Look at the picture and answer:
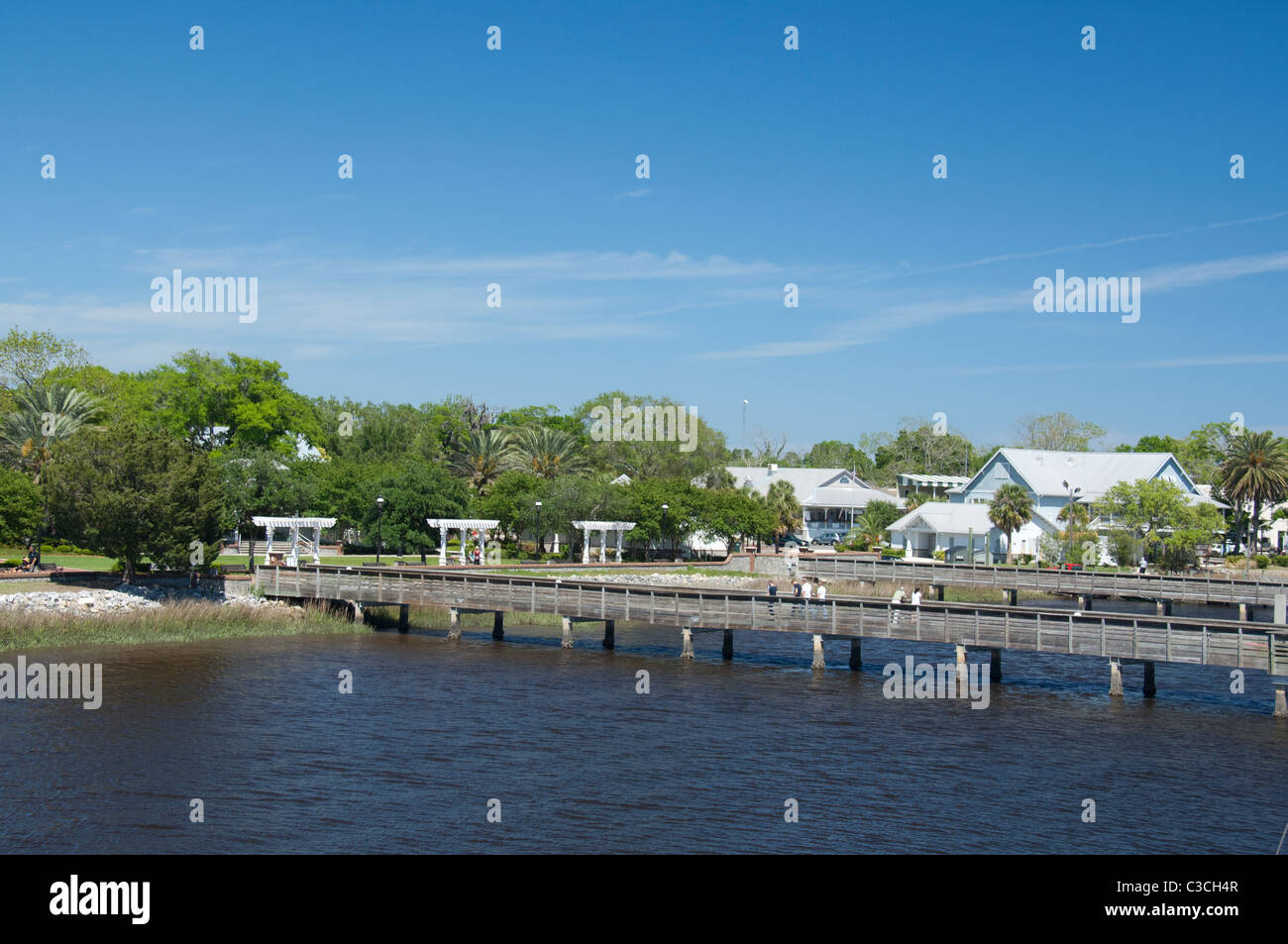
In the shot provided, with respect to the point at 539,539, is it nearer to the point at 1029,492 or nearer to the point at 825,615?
the point at 825,615

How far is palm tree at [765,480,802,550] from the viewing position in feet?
267

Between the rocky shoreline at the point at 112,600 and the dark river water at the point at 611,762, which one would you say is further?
the rocky shoreline at the point at 112,600

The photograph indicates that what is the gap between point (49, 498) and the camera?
41250mm

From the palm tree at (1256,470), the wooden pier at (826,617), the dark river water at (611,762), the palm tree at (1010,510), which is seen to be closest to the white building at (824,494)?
the palm tree at (1010,510)

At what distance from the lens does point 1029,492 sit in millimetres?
87188

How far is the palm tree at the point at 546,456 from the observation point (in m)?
77.3

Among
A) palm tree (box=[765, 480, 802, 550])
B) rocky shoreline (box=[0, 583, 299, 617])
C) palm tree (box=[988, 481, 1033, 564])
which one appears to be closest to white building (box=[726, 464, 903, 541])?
palm tree (box=[765, 480, 802, 550])

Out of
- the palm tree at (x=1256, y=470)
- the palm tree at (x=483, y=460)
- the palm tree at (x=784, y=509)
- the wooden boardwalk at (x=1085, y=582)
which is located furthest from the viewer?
the palm tree at (x=1256, y=470)

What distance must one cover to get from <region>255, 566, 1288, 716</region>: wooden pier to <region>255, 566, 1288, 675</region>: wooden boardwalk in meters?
0.03

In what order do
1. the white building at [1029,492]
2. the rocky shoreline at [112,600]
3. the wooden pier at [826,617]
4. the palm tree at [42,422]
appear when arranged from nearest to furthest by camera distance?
the wooden pier at [826,617]
the rocky shoreline at [112,600]
the palm tree at [42,422]
the white building at [1029,492]

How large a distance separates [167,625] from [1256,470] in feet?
248

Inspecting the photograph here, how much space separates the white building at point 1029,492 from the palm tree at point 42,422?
54.8 meters

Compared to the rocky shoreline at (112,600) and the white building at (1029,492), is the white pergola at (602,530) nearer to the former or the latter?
the white building at (1029,492)
